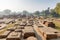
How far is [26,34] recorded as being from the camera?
15.1 meters

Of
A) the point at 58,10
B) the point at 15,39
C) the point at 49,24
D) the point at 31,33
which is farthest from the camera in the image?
the point at 58,10

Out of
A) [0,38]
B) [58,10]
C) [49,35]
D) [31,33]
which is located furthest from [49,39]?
[58,10]

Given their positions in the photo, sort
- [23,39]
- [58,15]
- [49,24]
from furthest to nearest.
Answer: [58,15], [49,24], [23,39]

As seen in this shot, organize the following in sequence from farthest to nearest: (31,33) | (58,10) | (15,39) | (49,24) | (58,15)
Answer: (58,15), (58,10), (49,24), (31,33), (15,39)

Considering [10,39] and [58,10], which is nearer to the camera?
[10,39]

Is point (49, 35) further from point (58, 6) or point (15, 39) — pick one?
point (58, 6)

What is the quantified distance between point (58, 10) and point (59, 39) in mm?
51976

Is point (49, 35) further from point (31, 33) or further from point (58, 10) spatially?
point (58, 10)

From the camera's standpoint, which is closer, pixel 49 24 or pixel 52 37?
pixel 52 37

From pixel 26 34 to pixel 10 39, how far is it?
10.2 ft

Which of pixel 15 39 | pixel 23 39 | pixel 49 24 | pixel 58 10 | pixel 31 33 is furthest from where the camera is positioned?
pixel 58 10

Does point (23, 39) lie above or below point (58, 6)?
below

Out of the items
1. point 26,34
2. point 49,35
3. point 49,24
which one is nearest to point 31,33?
point 26,34

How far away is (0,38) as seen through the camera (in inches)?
576
